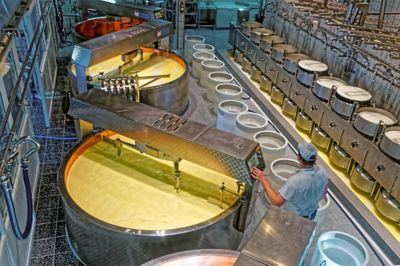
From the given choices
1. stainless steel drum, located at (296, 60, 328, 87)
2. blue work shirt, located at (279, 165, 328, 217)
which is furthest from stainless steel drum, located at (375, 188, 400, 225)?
stainless steel drum, located at (296, 60, 328, 87)

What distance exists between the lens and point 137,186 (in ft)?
12.2

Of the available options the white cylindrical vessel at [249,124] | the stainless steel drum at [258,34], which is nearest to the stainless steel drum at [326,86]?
the white cylindrical vessel at [249,124]

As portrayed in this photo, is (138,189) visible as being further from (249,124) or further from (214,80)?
(214,80)

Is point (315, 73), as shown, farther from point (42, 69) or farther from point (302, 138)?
point (42, 69)

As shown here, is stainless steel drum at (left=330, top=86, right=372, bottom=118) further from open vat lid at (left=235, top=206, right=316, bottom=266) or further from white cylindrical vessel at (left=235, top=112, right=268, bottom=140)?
open vat lid at (left=235, top=206, right=316, bottom=266)

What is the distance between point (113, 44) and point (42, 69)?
1864mm

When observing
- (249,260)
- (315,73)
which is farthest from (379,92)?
(249,260)

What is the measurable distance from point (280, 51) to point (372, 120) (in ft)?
8.41

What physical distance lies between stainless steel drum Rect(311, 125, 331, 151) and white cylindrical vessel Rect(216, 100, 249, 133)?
1134 millimetres

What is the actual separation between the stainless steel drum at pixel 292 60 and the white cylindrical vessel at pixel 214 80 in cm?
105

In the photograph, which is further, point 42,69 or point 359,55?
point 42,69

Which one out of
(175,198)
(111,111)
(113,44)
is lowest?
(175,198)

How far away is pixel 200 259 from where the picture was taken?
6.85 feet

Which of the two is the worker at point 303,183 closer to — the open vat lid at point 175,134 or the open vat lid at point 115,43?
the open vat lid at point 175,134
